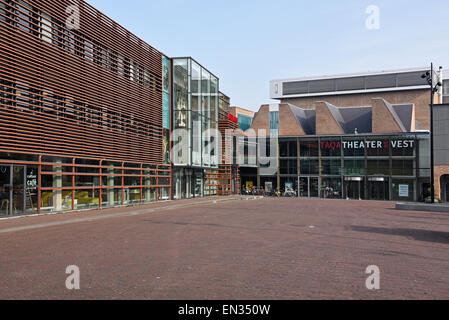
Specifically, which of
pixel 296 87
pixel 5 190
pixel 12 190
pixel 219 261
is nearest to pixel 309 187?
pixel 296 87

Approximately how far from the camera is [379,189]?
5122cm

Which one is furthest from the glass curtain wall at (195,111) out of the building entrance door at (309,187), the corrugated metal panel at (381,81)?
the corrugated metal panel at (381,81)

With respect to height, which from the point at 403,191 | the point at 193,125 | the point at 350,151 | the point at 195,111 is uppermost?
the point at 195,111

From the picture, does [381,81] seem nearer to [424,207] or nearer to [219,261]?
[424,207]

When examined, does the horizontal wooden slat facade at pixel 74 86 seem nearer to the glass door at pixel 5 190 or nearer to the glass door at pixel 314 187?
the glass door at pixel 5 190

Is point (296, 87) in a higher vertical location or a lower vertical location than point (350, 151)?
higher

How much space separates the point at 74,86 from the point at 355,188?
37.8 meters

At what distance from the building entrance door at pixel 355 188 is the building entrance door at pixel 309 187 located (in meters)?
3.85

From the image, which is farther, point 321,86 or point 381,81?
point 321,86

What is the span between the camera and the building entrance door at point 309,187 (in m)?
55.3

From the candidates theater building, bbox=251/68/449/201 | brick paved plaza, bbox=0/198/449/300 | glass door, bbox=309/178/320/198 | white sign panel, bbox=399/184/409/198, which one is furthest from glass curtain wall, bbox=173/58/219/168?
brick paved plaza, bbox=0/198/449/300

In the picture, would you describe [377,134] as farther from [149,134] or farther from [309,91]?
[309,91]

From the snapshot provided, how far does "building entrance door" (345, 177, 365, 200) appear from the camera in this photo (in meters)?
52.2

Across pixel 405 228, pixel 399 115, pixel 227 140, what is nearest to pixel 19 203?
pixel 405 228
